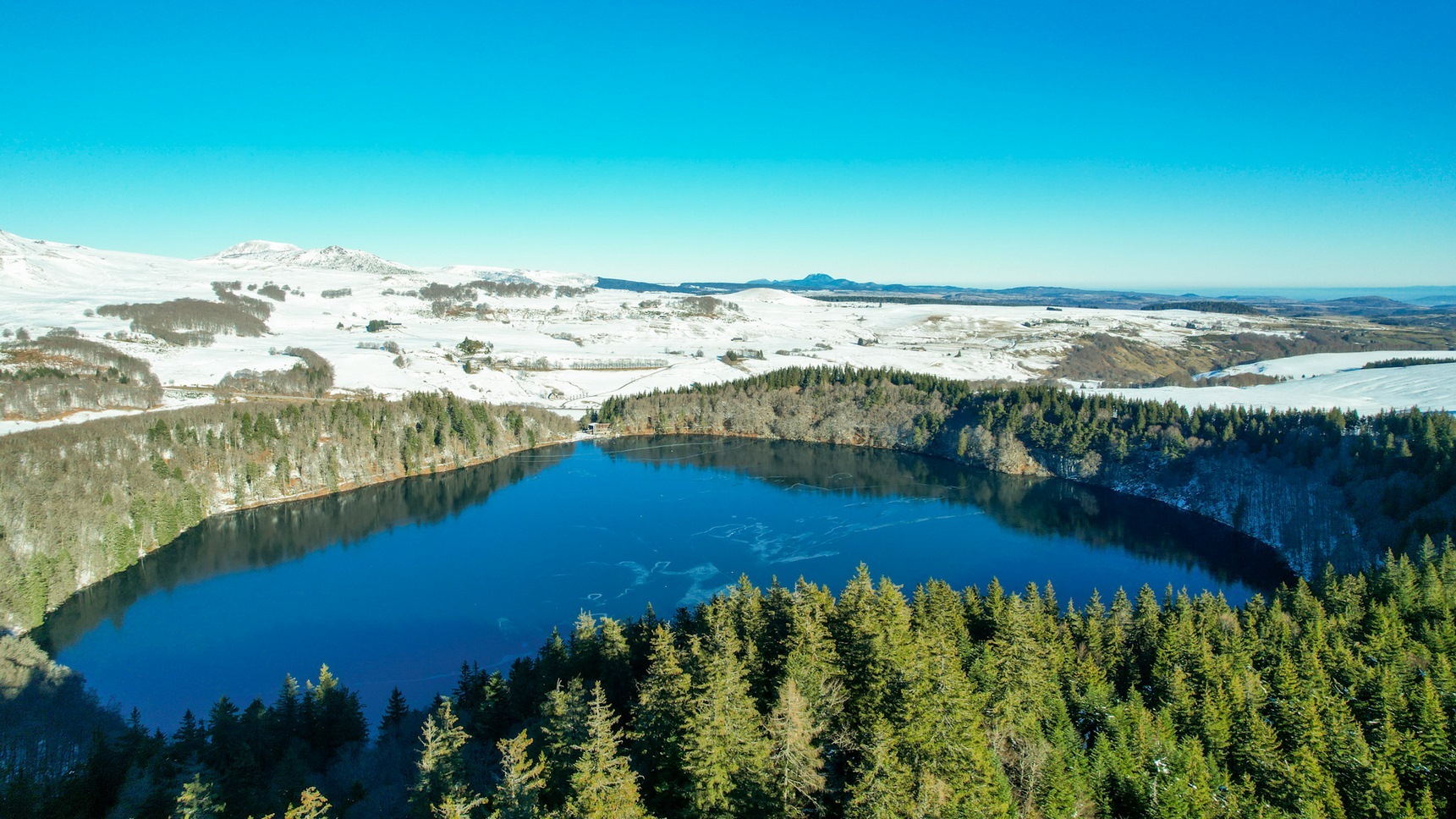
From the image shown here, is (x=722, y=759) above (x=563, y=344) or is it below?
below

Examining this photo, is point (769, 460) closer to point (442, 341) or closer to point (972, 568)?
point (972, 568)

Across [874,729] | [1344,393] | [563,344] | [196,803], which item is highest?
[563,344]

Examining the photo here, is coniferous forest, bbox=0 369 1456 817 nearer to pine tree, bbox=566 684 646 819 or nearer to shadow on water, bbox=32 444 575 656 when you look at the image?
pine tree, bbox=566 684 646 819

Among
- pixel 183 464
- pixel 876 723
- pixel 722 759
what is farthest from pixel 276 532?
pixel 876 723

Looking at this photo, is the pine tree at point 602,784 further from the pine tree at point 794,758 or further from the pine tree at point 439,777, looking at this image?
the pine tree at point 439,777

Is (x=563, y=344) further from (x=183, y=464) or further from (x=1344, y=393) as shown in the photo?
(x=1344, y=393)

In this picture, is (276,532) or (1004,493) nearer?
(276,532)

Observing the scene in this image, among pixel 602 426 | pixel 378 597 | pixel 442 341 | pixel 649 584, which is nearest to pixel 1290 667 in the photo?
pixel 649 584

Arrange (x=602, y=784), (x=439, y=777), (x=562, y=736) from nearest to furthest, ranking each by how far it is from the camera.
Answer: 1. (x=602, y=784)
2. (x=439, y=777)
3. (x=562, y=736)
